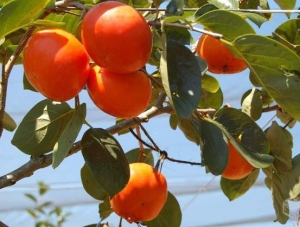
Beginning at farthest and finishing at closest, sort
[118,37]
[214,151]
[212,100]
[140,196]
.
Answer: [212,100] < [140,196] < [214,151] < [118,37]

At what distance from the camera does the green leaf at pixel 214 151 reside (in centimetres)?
67

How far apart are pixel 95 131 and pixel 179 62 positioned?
Result: 0.18m

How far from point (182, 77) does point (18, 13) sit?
0.16 metres

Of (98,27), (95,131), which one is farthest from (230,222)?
(98,27)

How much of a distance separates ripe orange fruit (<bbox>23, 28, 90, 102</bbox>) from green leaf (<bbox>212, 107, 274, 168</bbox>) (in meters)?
0.18

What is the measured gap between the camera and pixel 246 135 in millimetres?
736

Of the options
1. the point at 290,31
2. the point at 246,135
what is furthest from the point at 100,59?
the point at 290,31

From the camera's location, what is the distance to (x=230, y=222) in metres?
2.90

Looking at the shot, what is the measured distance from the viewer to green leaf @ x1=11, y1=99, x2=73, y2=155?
0.80 metres

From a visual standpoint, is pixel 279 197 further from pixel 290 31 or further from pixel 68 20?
pixel 68 20

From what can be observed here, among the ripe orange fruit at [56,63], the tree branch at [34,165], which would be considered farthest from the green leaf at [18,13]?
the tree branch at [34,165]

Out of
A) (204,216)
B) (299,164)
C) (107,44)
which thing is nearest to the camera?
(107,44)

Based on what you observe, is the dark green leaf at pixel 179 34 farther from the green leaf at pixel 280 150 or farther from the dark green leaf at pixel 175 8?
the green leaf at pixel 280 150

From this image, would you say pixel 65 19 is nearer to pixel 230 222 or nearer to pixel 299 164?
pixel 299 164
